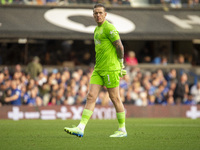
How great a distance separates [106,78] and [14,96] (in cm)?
995

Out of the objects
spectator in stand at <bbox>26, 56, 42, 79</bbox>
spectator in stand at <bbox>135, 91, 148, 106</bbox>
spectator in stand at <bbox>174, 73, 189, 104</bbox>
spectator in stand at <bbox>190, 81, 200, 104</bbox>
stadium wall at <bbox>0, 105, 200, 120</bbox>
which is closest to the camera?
stadium wall at <bbox>0, 105, 200, 120</bbox>

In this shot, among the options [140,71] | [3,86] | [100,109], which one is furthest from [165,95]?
[3,86]

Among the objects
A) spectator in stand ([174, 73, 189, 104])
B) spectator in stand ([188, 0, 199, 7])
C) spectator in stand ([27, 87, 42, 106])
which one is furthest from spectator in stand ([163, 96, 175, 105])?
spectator in stand ([27, 87, 42, 106])

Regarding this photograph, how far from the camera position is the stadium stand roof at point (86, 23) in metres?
21.5

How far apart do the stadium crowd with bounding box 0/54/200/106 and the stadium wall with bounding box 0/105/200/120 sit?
50cm

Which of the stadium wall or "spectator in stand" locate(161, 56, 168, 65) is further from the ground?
"spectator in stand" locate(161, 56, 168, 65)

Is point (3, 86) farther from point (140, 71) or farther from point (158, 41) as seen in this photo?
point (158, 41)

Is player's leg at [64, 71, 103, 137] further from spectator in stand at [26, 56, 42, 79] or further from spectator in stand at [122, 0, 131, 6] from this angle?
spectator in stand at [122, 0, 131, 6]

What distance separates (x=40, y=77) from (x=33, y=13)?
10.9 feet

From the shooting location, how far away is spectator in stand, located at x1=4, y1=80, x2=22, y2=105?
18.9 metres

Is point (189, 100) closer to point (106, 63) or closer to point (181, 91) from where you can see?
point (181, 91)

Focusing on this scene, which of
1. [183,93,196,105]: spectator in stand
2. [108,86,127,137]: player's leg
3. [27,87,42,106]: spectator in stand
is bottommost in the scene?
[183,93,196,105]: spectator in stand

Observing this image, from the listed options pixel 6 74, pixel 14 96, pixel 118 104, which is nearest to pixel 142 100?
pixel 14 96

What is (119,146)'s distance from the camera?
7.96m
